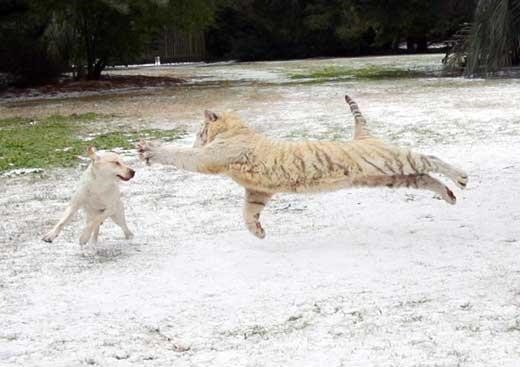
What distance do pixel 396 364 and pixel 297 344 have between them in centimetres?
44

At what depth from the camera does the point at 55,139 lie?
10219mm

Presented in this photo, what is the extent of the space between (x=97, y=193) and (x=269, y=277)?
1270 mm

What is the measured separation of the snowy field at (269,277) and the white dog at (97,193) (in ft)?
0.61

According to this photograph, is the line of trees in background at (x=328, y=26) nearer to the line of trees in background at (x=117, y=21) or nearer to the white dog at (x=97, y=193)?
the line of trees in background at (x=117, y=21)

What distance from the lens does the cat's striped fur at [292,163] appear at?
470cm

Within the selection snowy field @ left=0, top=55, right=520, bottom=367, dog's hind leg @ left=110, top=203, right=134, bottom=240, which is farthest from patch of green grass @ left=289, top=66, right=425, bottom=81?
dog's hind leg @ left=110, top=203, right=134, bottom=240

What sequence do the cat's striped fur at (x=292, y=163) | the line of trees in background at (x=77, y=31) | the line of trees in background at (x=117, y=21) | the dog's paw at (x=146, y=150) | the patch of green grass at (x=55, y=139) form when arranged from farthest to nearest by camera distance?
1. the line of trees in background at (x=77, y=31)
2. the line of trees in background at (x=117, y=21)
3. the patch of green grass at (x=55, y=139)
4. the dog's paw at (x=146, y=150)
5. the cat's striped fur at (x=292, y=163)

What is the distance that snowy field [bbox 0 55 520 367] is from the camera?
3.23 metres

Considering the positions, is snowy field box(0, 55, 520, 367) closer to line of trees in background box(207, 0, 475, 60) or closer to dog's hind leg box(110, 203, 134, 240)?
dog's hind leg box(110, 203, 134, 240)

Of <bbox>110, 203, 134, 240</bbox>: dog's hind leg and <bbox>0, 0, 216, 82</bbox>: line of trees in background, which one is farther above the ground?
<bbox>0, 0, 216, 82</bbox>: line of trees in background

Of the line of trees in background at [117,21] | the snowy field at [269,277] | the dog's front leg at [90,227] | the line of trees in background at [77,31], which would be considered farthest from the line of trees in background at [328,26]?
the dog's front leg at [90,227]

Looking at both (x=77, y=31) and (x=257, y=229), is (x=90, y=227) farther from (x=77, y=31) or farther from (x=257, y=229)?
(x=77, y=31)

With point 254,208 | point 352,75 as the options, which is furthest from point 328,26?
point 254,208

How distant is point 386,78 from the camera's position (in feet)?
64.1
